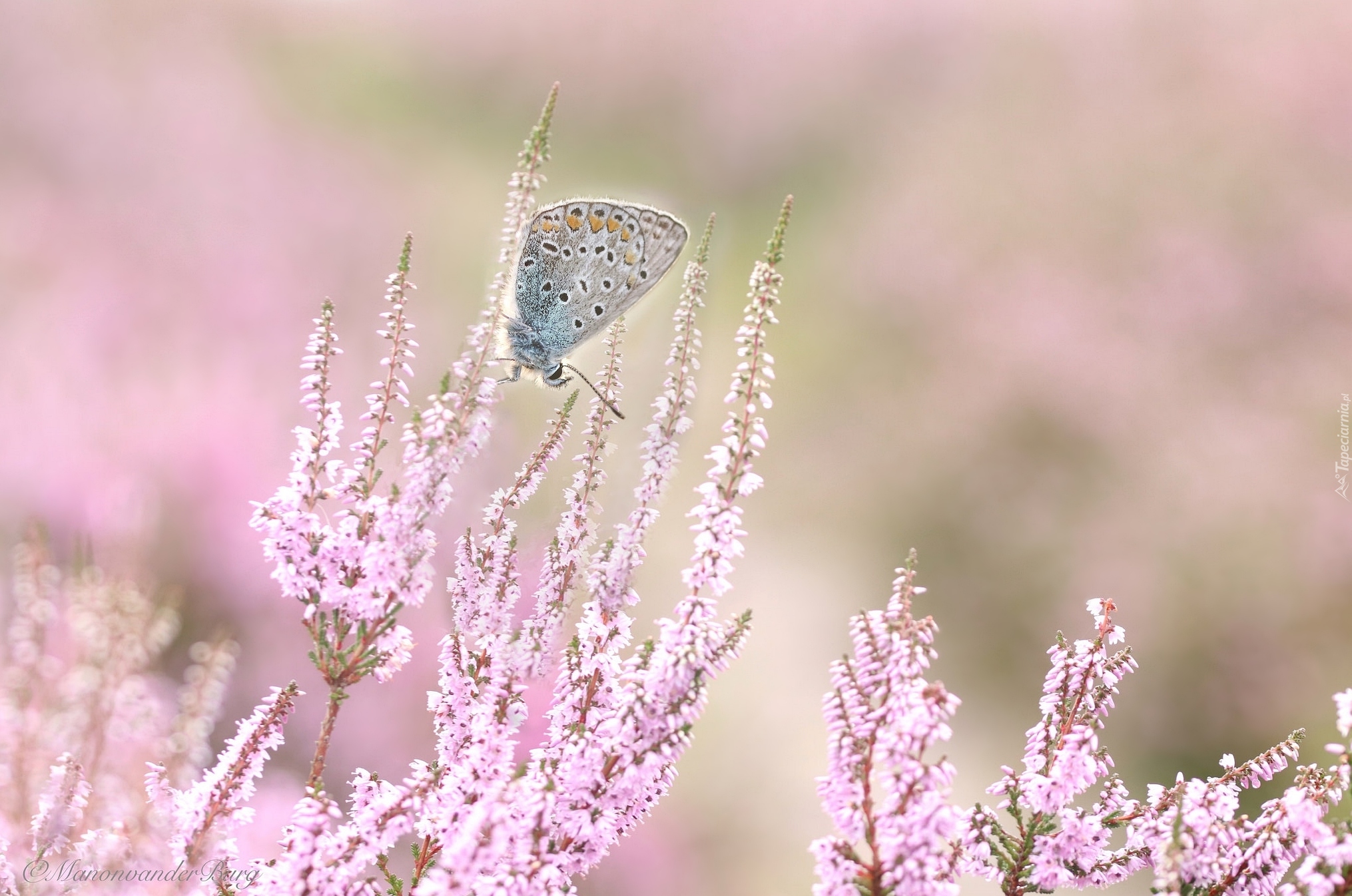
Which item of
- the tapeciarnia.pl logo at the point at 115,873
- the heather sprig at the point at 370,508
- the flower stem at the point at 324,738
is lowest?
the tapeciarnia.pl logo at the point at 115,873

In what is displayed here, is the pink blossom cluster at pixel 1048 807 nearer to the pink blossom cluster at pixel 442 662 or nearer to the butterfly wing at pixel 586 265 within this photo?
the pink blossom cluster at pixel 442 662

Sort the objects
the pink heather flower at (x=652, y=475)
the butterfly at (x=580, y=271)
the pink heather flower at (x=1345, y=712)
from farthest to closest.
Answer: the butterfly at (x=580, y=271) → the pink heather flower at (x=652, y=475) → the pink heather flower at (x=1345, y=712)

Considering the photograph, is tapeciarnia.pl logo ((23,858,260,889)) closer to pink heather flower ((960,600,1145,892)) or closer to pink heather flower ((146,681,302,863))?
pink heather flower ((146,681,302,863))

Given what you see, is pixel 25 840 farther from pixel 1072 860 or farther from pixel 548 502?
pixel 1072 860

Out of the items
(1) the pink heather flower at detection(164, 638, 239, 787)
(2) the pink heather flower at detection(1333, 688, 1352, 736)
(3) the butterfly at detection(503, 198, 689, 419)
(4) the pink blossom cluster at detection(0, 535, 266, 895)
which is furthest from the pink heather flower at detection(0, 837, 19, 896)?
(2) the pink heather flower at detection(1333, 688, 1352, 736)

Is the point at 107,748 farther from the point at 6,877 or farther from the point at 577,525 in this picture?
the point at 577,525

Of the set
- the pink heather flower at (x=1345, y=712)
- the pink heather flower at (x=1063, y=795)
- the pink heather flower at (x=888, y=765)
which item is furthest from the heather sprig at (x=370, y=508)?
the pink heather flower at (x=1345, y=712)
